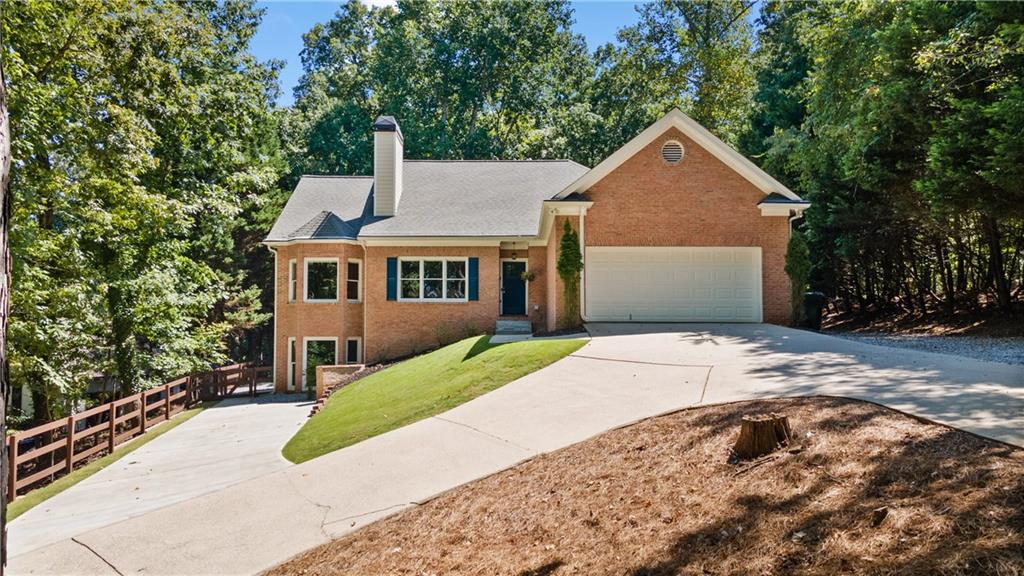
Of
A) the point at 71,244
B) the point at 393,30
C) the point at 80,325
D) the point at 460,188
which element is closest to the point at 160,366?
the point at 80,325

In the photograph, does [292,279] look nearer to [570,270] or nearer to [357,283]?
[357,283]

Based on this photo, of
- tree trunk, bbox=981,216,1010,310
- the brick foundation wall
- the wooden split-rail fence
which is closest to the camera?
the wooden split-rail fence

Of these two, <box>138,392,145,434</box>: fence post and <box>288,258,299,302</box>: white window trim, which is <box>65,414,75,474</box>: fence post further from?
<box>288,258,299,302</box>: white window trim

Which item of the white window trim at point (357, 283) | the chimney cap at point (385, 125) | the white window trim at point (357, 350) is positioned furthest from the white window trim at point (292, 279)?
the chimney cap at point (385, 125)

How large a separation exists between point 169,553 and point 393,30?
A: 36601mm

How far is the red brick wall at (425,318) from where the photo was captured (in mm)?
19594

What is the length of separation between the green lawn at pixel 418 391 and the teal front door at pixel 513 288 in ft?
17.6

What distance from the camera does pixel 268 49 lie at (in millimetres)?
35156

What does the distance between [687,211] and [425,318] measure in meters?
9.23

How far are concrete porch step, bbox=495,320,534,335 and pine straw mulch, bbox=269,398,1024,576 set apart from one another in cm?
1194

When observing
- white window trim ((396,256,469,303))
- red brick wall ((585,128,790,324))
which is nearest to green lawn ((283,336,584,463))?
red brick wall ((585,128,790,324))

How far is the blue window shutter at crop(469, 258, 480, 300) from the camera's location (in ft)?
64.7

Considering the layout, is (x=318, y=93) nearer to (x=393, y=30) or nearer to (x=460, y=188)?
(x=393, y=30)

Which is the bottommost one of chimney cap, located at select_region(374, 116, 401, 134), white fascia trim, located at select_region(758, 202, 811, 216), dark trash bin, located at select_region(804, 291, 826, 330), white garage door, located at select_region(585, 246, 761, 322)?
dark trash bin, located at select_region(804, 291, 826, 330)
